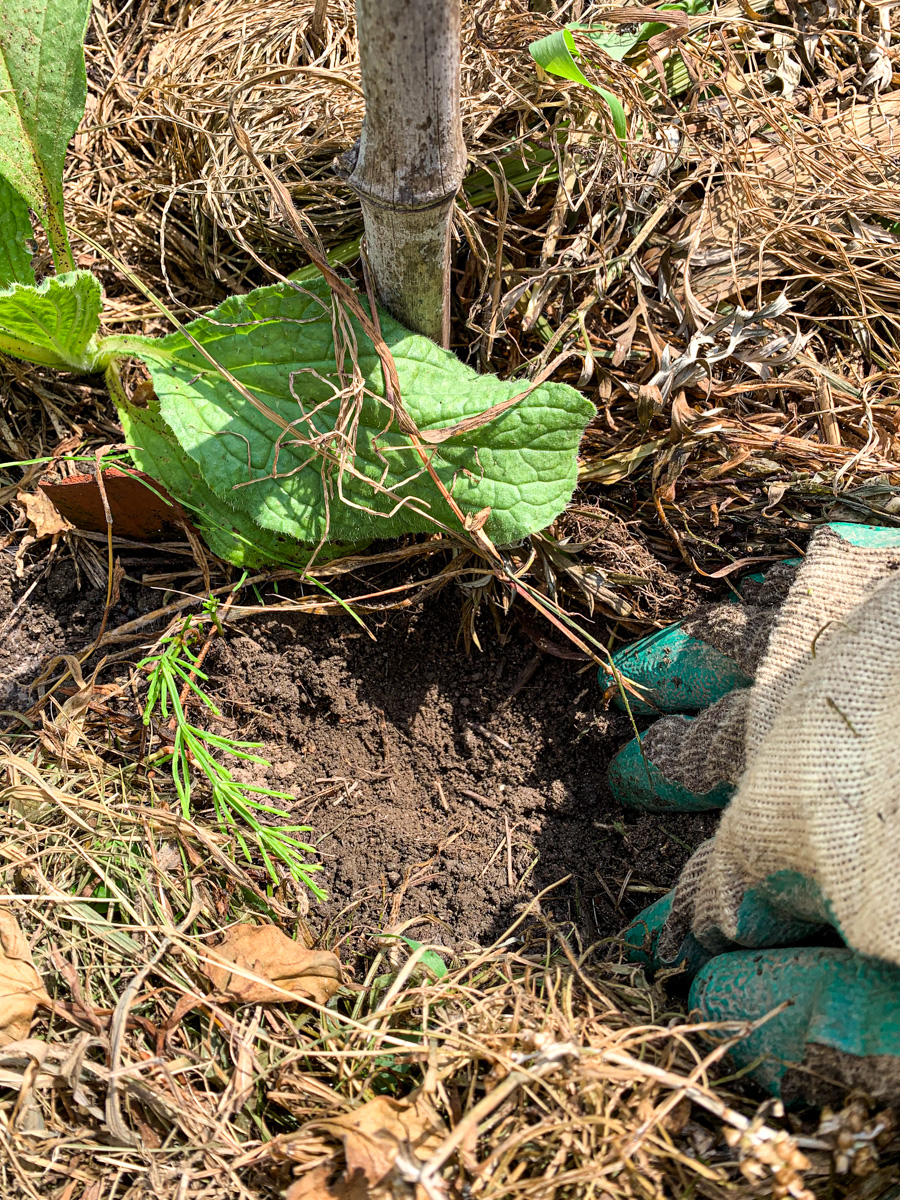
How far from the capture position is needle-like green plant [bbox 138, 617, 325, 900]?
5.28 ft

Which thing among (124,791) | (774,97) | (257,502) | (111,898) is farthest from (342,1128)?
(774,97)

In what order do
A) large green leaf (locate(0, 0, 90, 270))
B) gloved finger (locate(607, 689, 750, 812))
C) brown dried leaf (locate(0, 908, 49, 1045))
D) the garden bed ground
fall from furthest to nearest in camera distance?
large green leaf (locate(0, 0, 90, 270))
gloved finger (locate(607, 689, 750, 812))
the garden bed ground
brown dried leaf (locate(0, 908, 49, 1045))

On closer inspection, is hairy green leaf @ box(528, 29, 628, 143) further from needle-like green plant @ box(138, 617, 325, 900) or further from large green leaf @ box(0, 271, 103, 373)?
needle-like green plant @ box(138, 617, 325, 900)

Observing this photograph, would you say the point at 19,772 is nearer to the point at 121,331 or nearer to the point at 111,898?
the point at 111,898

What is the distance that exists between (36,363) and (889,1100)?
2.06m

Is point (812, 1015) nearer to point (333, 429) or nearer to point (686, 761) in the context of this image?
point (686, 761)

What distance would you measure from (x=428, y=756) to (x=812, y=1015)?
86cm

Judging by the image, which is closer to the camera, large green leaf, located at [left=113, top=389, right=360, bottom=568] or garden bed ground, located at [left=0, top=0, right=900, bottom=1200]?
garden bed ground, located at [left=0, top=0, right=900, bottom=1200]

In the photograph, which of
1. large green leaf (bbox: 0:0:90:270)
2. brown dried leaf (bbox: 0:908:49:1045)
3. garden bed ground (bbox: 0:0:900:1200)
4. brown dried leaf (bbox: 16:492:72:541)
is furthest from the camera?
brown dried leaf (bbox: 16:492:72:541)

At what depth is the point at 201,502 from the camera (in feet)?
5.81

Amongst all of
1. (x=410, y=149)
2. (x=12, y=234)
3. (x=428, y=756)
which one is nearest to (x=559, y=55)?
(x=410, y=149)

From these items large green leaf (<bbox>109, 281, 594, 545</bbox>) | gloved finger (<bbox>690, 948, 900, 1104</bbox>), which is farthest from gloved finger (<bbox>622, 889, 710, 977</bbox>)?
large green leaf (<bbox>109, 281, 594, 545</bbox>)

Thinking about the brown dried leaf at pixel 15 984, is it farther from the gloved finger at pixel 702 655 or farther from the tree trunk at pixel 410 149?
the tree trunk at pixel 410 149

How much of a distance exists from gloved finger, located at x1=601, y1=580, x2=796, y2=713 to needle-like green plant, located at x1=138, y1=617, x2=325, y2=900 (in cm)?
73
